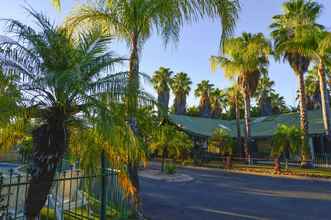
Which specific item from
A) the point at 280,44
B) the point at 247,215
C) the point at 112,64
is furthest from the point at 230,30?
the point at 280,44

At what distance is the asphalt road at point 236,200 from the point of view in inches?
430

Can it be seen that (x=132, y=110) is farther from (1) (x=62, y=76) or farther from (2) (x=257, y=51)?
(2) (x=257, y=51)

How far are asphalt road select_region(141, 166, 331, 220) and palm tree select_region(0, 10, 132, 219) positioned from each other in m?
5.05

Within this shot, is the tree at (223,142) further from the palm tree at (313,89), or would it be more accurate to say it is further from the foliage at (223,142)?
the palm tree at (313,89)

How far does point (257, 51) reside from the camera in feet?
98.9

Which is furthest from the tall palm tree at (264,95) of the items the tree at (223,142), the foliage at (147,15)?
the foliage at (147,15)

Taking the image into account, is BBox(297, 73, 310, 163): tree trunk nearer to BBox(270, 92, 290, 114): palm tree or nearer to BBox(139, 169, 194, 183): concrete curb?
BBox(139, 169, 194, 183): concrete curb

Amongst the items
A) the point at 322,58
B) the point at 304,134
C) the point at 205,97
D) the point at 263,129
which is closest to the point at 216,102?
the point at 205,97

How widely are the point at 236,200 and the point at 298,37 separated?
18089 millimetres

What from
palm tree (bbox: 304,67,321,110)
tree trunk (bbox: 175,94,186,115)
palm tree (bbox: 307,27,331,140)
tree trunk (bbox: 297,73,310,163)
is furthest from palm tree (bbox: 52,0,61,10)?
tree trunk (bbox: 175,94,186,115)

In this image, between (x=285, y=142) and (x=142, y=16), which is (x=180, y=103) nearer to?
(x=285, y=142)

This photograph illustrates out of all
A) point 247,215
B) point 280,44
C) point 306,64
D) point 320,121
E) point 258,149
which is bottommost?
point 247,215

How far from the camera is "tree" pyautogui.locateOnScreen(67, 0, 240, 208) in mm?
9609

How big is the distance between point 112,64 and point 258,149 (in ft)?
108
